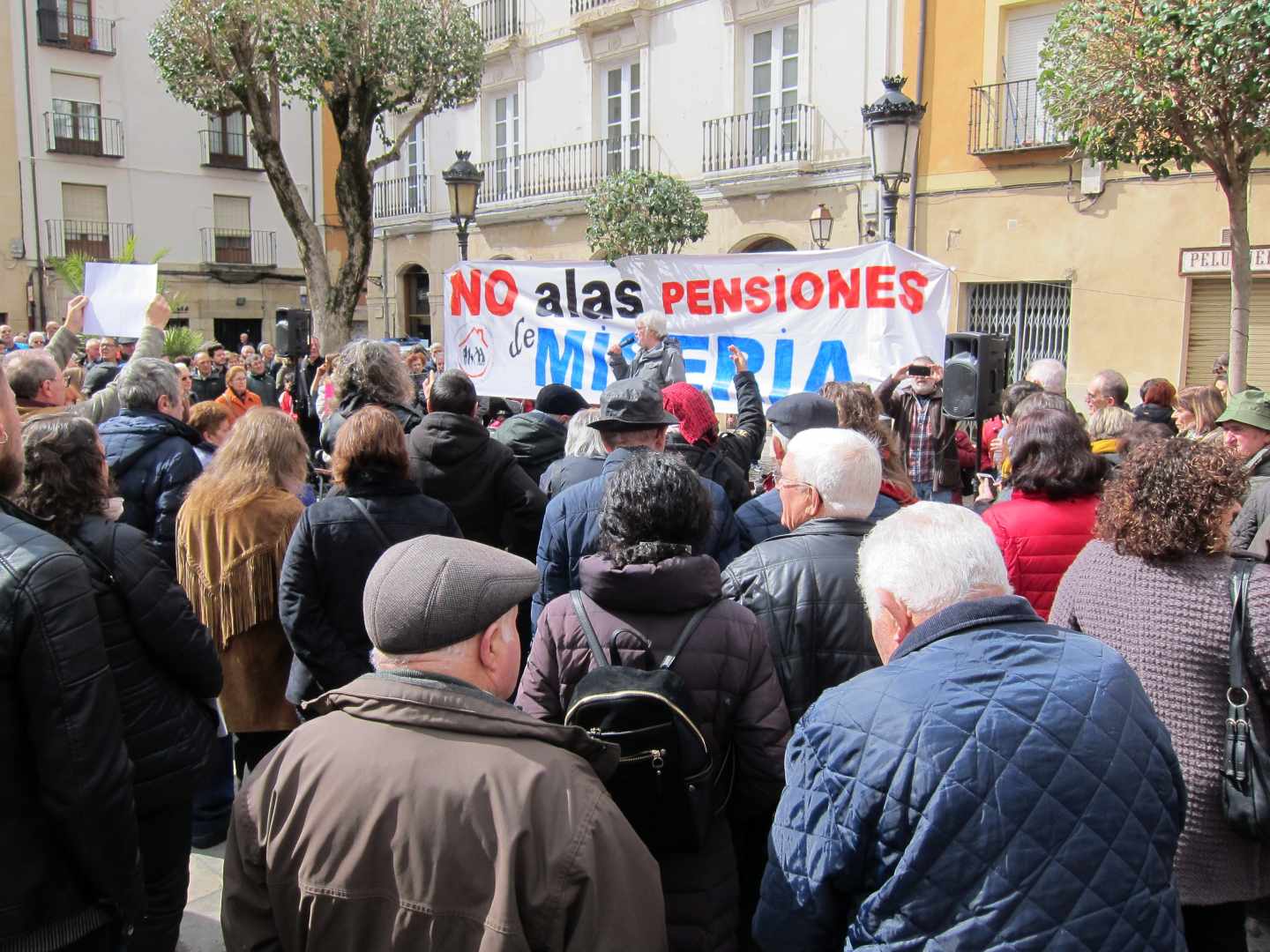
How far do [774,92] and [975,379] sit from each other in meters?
12.5

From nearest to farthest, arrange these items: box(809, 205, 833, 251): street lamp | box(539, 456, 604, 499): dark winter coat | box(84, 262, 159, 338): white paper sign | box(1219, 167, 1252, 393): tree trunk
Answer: box(539, 456, 604, 499): dark winter coat < box(1219, 167, 1252, 393): tree trunk < box(84, 262, 159, 338): white paper sign < box(809, 205, 833, 251): street lamp

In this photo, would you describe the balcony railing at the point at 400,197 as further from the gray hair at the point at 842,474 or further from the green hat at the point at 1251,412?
the gray hair at the point at 842,474

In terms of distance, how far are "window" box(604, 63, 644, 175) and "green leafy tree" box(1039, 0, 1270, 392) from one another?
10965 mm

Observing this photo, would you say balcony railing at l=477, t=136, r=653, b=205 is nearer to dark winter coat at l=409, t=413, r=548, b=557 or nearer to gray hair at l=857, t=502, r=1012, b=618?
dark winter coat at l=409, t=413, r=548, b=557

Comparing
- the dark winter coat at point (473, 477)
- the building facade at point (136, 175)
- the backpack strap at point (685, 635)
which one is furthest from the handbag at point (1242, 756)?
the building facade at point (136, 175)

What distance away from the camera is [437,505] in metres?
3.57

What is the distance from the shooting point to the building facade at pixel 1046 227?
41.4 feet

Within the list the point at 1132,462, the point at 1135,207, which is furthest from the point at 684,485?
the point at 1135,207

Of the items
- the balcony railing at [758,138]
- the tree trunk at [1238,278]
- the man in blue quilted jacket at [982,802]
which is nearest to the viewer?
the man in blue quilted jacket at [982,802]

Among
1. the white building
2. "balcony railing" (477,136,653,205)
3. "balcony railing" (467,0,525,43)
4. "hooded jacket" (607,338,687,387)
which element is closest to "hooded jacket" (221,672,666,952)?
"hooded jacket" (607,338,687,387)

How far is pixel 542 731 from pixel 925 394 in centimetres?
490

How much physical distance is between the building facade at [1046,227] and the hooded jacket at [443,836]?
12608mm

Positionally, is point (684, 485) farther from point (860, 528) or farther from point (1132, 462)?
point (1132, 462)

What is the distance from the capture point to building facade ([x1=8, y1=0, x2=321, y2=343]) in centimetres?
2639
